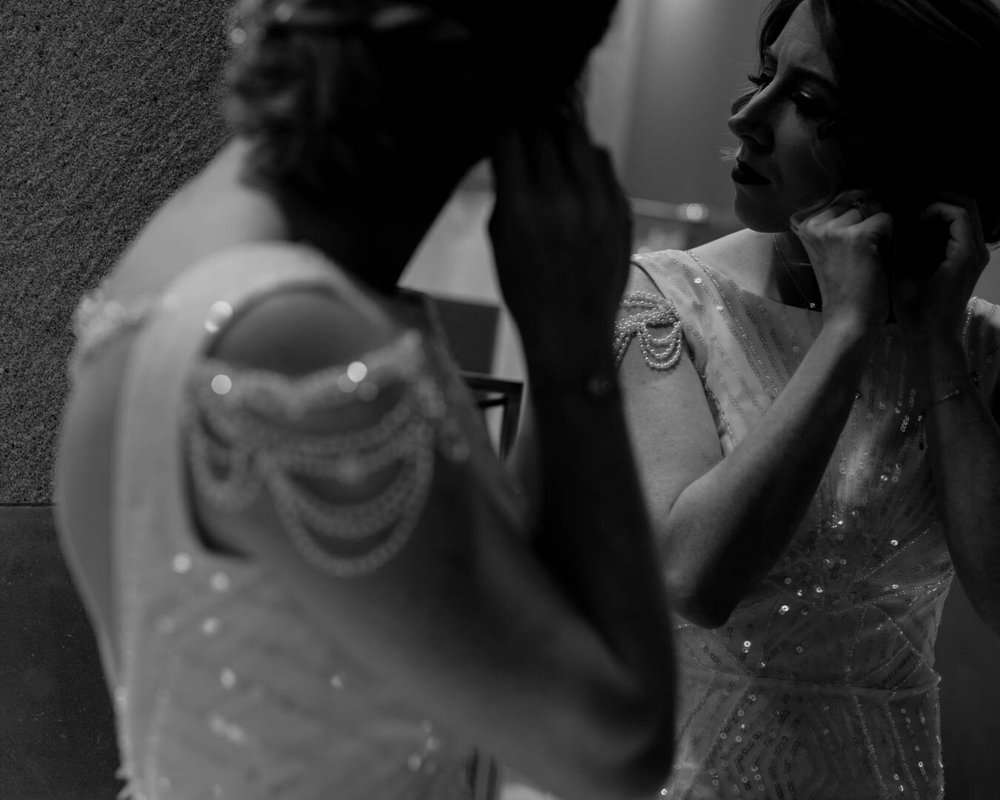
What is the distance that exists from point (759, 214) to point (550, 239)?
2.21 feet

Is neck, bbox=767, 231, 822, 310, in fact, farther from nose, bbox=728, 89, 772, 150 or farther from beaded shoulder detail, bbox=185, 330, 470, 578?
beaded shoulder detail, bbox=185, 330, 470, 578

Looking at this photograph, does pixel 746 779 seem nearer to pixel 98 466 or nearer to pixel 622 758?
pixel 622 758

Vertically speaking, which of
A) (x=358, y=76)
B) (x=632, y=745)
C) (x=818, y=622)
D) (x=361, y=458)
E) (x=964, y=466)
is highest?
(x=358, y=76)

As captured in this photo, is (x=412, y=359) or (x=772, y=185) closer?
(x=412, y=359)

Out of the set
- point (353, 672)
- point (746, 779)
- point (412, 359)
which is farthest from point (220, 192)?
point (746, 779)

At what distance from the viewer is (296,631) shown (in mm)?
616

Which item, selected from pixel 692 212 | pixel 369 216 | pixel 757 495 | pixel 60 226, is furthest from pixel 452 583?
pixel 692 212

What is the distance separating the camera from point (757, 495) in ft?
3.67

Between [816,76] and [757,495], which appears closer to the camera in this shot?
[757,495]

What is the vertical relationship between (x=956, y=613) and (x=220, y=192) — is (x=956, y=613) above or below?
below

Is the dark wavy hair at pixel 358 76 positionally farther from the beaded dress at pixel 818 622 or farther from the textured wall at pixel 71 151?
the textured wall at pixel 71 151

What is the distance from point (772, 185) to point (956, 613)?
1.00 metres

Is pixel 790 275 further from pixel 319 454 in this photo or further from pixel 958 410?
pixel 319 454

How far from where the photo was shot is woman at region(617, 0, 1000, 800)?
1.22 meters
